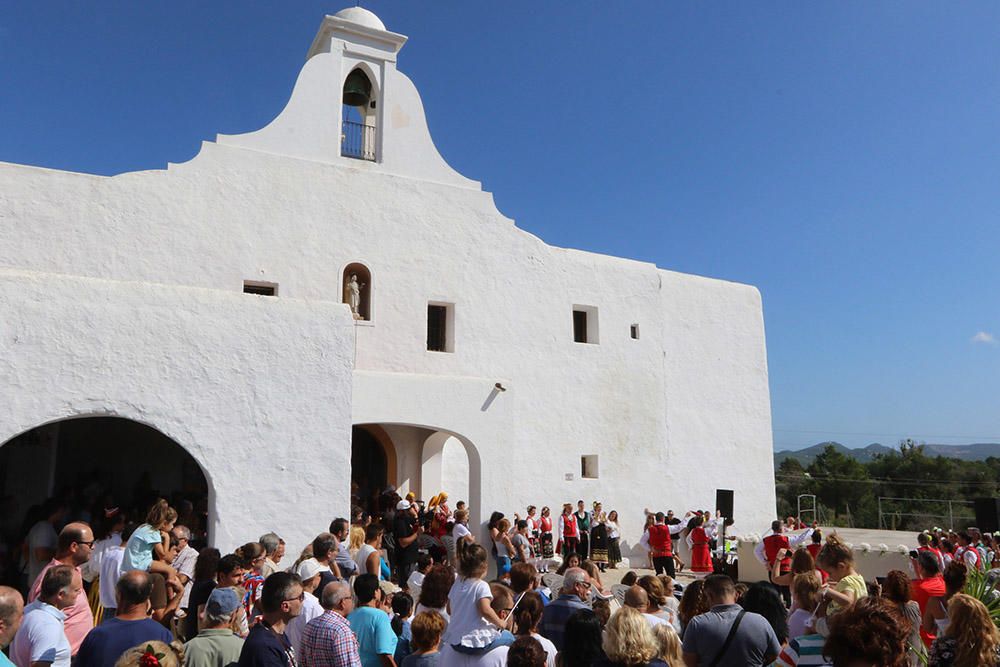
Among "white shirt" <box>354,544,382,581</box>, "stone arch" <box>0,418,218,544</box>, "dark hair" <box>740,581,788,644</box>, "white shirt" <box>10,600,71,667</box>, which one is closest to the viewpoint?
"white shirt" <box>10,600,71,667</box>

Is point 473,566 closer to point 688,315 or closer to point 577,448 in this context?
point 577,448

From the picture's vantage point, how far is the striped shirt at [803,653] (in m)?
4.60

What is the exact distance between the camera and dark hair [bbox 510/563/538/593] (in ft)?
20.0

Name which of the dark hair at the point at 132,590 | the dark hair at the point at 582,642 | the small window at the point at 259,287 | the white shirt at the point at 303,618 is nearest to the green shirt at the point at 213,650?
the dark hair at the point at 132,590

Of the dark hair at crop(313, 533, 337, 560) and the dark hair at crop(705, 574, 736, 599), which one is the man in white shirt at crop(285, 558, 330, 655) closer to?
the dark hair at crop(313, 533, 337, 560)

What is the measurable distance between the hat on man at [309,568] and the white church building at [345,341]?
4.80 m

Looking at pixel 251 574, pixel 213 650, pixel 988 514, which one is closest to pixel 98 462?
pixel 251 574

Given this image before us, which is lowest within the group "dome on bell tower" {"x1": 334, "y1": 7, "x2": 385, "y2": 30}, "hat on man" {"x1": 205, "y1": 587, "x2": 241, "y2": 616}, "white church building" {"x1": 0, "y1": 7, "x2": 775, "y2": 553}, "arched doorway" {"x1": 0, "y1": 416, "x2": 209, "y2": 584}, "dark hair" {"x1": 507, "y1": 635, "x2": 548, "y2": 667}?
"dark hair" {"x1": 507, "y1": 635, "x2": 548, "y2": 667}

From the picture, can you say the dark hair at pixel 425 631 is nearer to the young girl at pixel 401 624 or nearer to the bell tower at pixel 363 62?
the young girl at pixel 401 624

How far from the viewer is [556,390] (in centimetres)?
1734

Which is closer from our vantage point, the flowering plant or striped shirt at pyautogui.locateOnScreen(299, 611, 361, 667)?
the flowering plant

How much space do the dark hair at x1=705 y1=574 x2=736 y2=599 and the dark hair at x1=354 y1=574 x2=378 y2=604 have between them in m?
2.31

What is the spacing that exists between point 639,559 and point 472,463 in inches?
206

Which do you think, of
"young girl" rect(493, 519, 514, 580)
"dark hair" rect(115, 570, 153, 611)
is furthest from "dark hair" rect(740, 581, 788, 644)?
"young girl" rect(493, 519, 514, 580)
